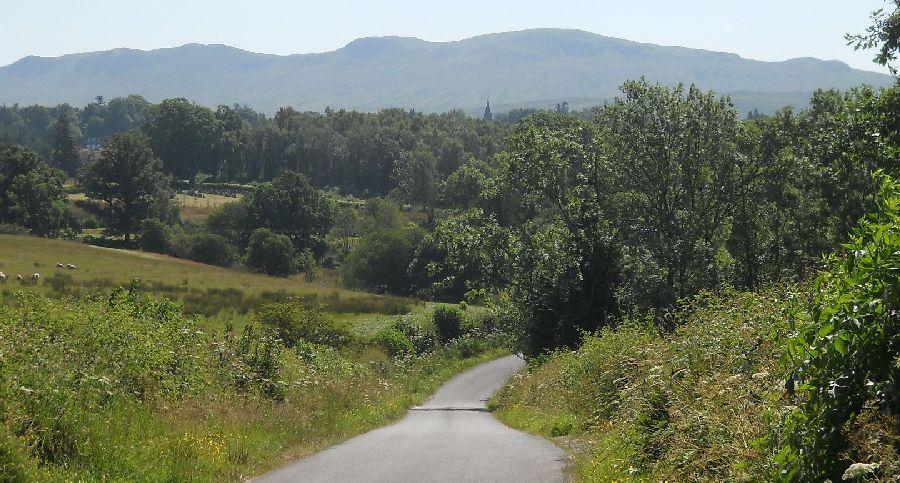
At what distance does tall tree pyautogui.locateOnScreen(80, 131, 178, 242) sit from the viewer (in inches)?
4825

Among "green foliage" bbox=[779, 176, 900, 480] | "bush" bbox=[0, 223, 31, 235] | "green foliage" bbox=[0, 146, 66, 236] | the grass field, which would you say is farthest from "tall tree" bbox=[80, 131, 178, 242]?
"green foliage" bbox=[779, 176, 900, 480]

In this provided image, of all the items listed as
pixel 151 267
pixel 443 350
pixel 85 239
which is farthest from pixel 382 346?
pixel 85 239

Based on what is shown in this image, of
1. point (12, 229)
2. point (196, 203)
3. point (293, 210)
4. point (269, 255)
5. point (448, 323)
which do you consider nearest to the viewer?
point (448, 323)

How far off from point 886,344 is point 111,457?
30.4 feet

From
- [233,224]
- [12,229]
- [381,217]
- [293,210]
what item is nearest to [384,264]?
[293,210]

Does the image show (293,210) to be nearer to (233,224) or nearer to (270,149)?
(233,224)

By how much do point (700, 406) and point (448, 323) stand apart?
60648 mm

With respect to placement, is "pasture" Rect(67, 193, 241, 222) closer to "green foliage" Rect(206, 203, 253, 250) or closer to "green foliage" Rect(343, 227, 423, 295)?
"green foliage" Rect(206, 203, 253, 250)

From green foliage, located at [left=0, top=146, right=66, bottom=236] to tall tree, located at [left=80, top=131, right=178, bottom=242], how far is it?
10586mm

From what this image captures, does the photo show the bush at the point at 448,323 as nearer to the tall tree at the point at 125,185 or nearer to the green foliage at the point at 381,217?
the green foliage at the point at 381,217

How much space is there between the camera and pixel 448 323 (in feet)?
230

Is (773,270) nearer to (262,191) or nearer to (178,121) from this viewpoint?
(262,191)

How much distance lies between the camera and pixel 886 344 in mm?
6109

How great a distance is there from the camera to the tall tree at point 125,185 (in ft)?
402
